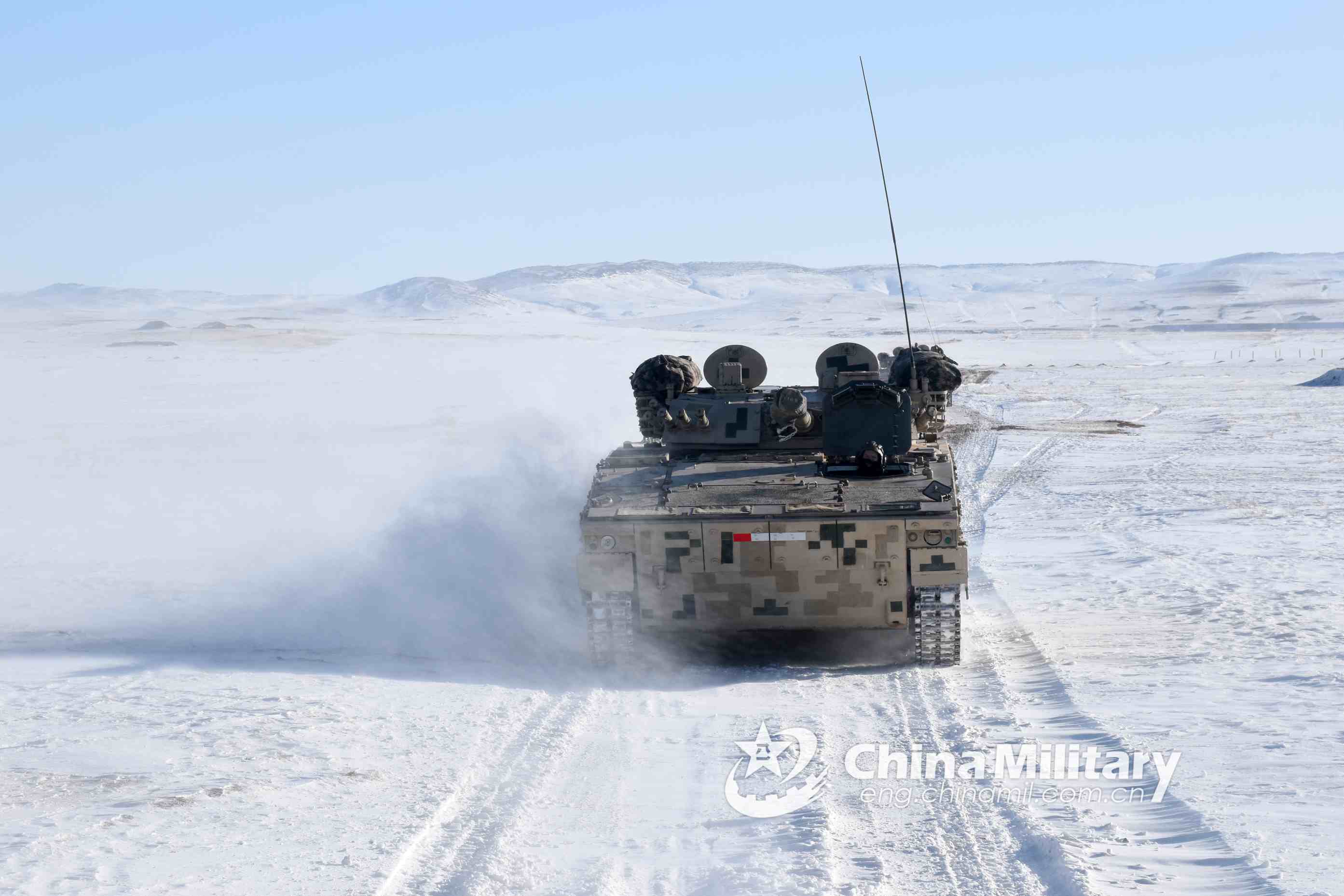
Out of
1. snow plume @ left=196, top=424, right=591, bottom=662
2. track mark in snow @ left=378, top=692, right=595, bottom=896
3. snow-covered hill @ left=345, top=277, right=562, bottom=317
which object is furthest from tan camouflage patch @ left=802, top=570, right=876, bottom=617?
snow-covered hill @ left=345, top=277, right=562, bottom=317

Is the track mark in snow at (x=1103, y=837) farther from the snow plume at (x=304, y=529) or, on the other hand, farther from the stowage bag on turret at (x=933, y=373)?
the stowage bag on turret at (x=933, y=373)

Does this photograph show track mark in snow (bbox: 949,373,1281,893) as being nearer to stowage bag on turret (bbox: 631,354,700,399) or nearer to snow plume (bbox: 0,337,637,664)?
snow plume (bbox: 0,337,637,664)

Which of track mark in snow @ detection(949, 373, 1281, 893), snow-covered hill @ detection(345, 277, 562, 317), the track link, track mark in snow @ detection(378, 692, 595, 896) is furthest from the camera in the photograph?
snow-covered hill @ detection(345, 277, 562, 317)

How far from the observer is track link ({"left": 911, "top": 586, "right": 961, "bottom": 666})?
11.9 m

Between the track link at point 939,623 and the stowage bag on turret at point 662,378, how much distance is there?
5.22 m

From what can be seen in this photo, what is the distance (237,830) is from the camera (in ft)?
25.2

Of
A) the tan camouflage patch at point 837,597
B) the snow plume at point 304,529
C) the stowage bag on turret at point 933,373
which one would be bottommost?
the snow plume at point 304,529

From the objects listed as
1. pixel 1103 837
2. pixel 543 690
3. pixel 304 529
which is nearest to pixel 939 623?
pixel 543 690

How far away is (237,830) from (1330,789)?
5765 mm

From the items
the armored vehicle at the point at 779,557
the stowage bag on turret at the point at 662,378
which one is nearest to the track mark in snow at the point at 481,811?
the armored vehicle at the point at 779,557

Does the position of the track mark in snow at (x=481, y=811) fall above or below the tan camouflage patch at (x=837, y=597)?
below

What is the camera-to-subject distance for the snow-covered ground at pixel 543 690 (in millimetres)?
7238

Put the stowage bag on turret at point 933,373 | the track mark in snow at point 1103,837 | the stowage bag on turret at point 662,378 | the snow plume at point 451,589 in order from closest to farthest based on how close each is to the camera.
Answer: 1. the track mark in snow at point 1103,837
2. the snow plume at point 451,589
3. the stowage bag on turret at point 933,373
4. the stowage bag on turret at point 662,378

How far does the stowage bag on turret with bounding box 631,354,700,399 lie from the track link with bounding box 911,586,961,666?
17.1ft
